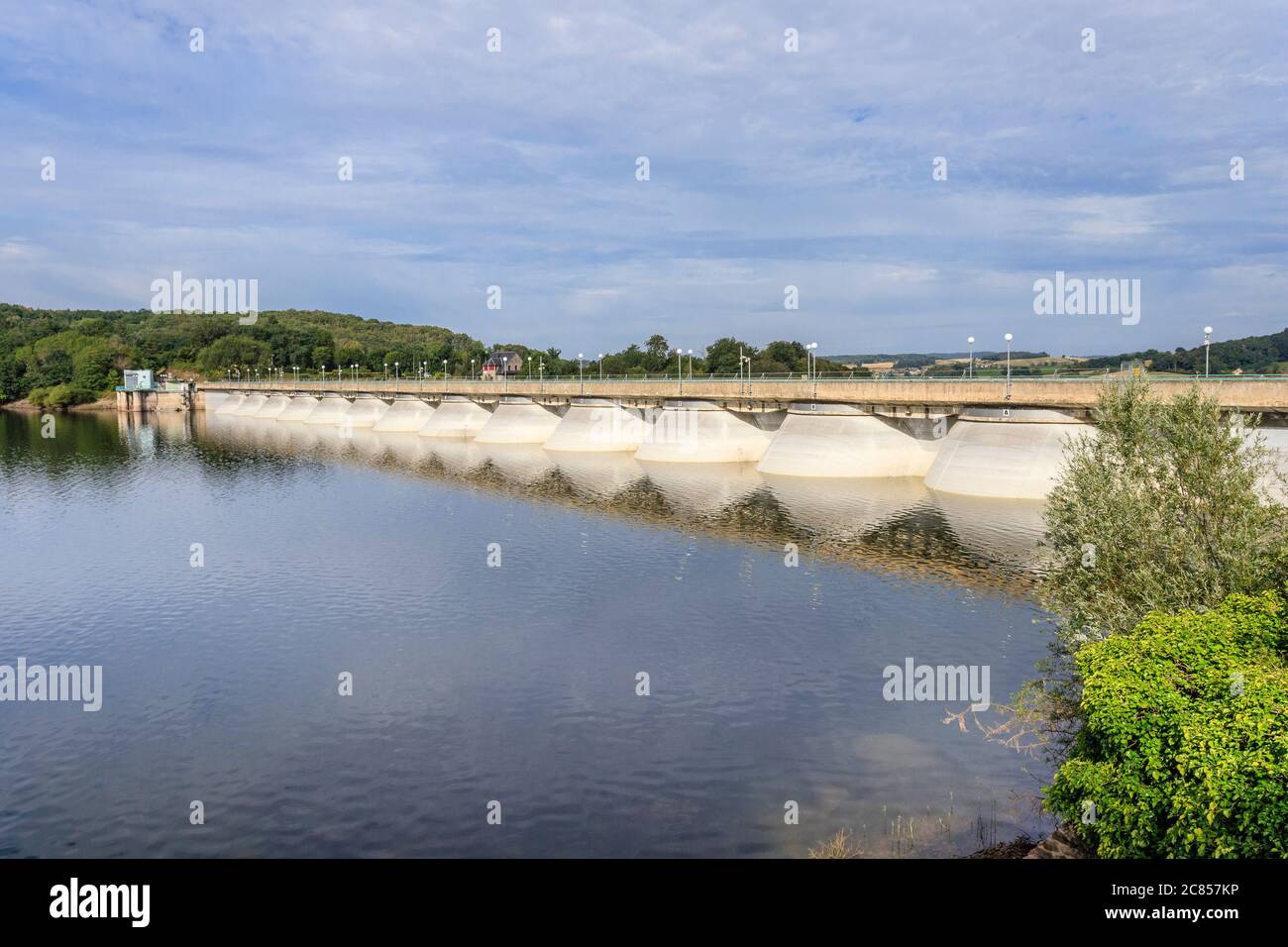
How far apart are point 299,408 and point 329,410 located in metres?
11.7

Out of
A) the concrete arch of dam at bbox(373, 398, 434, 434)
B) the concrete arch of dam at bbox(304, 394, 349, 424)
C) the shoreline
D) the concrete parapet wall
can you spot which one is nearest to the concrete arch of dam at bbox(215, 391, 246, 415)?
the shoreline

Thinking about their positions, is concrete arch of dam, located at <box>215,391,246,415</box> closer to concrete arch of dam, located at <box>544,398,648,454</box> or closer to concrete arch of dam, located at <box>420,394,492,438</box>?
concrete arch of dam, located at <box>420,394,492,438</box>

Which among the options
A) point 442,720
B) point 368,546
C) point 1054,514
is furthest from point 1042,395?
point 442,720

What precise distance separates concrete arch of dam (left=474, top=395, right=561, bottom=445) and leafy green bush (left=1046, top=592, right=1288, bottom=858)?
277 ft

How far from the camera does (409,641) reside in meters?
29.3

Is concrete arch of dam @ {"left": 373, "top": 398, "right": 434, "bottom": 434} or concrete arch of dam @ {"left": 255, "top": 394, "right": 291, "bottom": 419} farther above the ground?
concrete arch of dam @ {"left": 255, "top": 394, "right": 291, "bottom": 419}

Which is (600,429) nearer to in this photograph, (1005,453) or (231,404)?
(1005,453)

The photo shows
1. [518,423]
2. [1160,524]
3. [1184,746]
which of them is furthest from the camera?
[518,423]

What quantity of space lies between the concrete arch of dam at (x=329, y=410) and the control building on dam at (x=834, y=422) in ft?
95.3

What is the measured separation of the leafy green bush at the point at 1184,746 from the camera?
11.1m

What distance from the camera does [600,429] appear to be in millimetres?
88500

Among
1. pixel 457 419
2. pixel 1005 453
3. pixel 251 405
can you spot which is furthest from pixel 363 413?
pixel 1005 453

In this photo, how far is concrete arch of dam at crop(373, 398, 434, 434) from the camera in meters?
122
